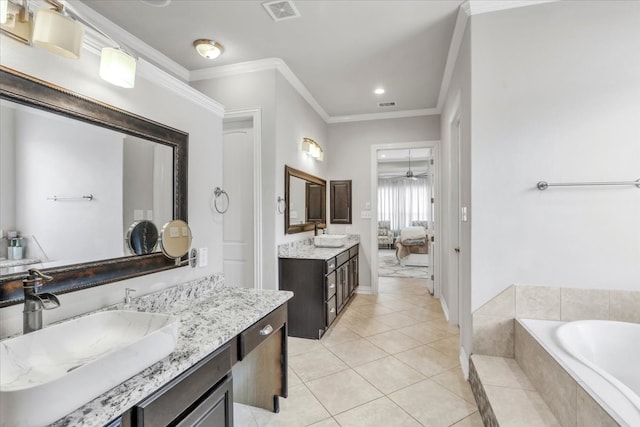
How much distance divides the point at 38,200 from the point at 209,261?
969 mm

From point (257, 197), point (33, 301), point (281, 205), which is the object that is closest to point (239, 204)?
point (257, 197)

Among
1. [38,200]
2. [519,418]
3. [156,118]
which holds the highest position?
[156,118]

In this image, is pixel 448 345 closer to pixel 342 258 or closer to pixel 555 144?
pixel 342 258

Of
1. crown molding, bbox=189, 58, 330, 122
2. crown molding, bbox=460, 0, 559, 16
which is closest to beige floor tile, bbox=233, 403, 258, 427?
crown molding, bbox=189, 58, 330, 122

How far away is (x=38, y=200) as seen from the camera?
1169 millimetres

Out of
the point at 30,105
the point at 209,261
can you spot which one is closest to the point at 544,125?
the point at 209,261

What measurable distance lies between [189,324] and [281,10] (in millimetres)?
2201

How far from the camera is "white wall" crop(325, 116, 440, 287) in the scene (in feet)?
14.8

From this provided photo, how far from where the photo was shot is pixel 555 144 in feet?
6.49

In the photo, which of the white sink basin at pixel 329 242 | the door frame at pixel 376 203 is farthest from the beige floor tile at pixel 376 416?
the door frame at pixel 376 203

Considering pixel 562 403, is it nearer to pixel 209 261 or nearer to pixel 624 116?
pixel 624 116

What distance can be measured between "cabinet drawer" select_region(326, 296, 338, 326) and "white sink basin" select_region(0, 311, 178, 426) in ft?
7.04

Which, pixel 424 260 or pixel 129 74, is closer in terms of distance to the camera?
pixel 129 74

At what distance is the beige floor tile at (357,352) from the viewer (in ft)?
8.46
